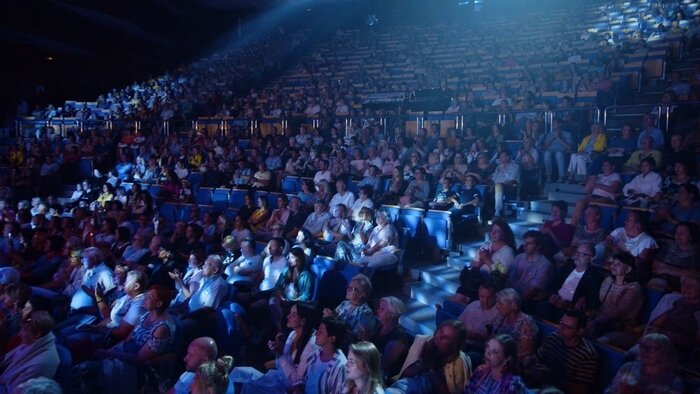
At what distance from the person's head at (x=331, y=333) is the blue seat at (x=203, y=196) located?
6.17 meters

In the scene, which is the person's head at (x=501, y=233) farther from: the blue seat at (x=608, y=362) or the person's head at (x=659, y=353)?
the person's head at (x=659, y=353)

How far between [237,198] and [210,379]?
19.4ft

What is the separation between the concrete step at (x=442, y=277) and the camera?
5332mm

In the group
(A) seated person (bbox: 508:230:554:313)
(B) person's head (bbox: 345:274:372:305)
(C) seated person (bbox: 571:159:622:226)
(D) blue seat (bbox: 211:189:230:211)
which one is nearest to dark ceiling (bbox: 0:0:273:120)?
(D) blue seat (bbox: 211:189:230:211)

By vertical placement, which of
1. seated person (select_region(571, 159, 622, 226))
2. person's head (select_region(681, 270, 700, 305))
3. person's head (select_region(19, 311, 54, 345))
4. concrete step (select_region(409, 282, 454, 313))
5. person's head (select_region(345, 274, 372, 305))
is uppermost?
seated person (select_region(571, 159, 622, 226))

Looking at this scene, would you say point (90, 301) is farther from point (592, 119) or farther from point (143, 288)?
point (592, 119)

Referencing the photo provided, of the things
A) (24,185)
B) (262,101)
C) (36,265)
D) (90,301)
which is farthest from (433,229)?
(262,101)

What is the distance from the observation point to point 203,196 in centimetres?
934

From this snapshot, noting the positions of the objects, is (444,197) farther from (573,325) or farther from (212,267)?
(573,325)

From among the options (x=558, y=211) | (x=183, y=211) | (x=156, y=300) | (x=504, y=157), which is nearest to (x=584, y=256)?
(x=558, y=211)

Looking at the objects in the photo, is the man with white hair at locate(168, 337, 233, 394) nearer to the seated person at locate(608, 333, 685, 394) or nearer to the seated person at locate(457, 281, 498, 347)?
the seated person at locate(457, 281, 498, 347)

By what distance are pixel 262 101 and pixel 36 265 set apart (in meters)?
8.87

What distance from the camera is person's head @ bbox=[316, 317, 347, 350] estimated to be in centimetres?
336

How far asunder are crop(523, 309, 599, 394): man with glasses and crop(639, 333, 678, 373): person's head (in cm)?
37
